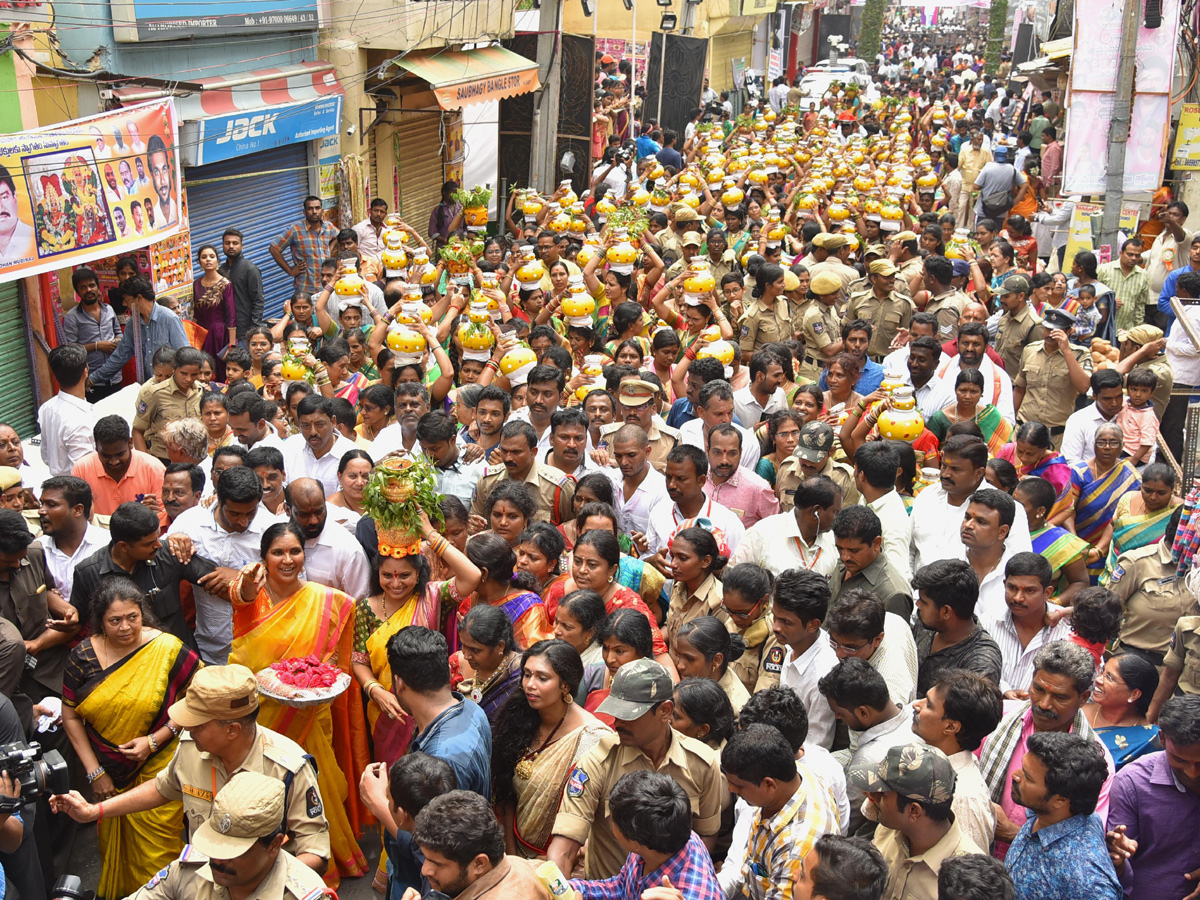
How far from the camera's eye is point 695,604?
17.1ft

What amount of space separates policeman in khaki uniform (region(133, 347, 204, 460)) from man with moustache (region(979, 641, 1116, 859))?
Result: 5.06m

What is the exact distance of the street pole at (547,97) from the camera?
16609mm

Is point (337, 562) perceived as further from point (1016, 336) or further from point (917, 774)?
point (1016, 336)

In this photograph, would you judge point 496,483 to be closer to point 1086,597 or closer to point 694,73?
point 1086,597

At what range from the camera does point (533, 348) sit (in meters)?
8.71

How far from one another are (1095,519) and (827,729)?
294cm

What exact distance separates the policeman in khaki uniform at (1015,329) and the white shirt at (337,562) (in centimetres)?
578

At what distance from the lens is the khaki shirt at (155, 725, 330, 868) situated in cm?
389

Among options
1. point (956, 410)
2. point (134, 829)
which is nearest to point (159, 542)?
point (134, 829)

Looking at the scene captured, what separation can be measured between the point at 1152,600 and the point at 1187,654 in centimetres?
63

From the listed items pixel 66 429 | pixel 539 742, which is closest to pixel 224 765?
pixel 539 742

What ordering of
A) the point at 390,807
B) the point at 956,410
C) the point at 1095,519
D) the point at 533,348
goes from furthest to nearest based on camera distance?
the point at 533,348 < the point at 956,410 < the point at 1095,519 < the point at 390,807

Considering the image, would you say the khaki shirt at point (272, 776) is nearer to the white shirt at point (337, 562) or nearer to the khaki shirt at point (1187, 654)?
the white shirt at point (337, 562)

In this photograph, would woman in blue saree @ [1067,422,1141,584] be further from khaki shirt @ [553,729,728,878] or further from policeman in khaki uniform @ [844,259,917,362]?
khaki shirt @ [553,729,728,878]
